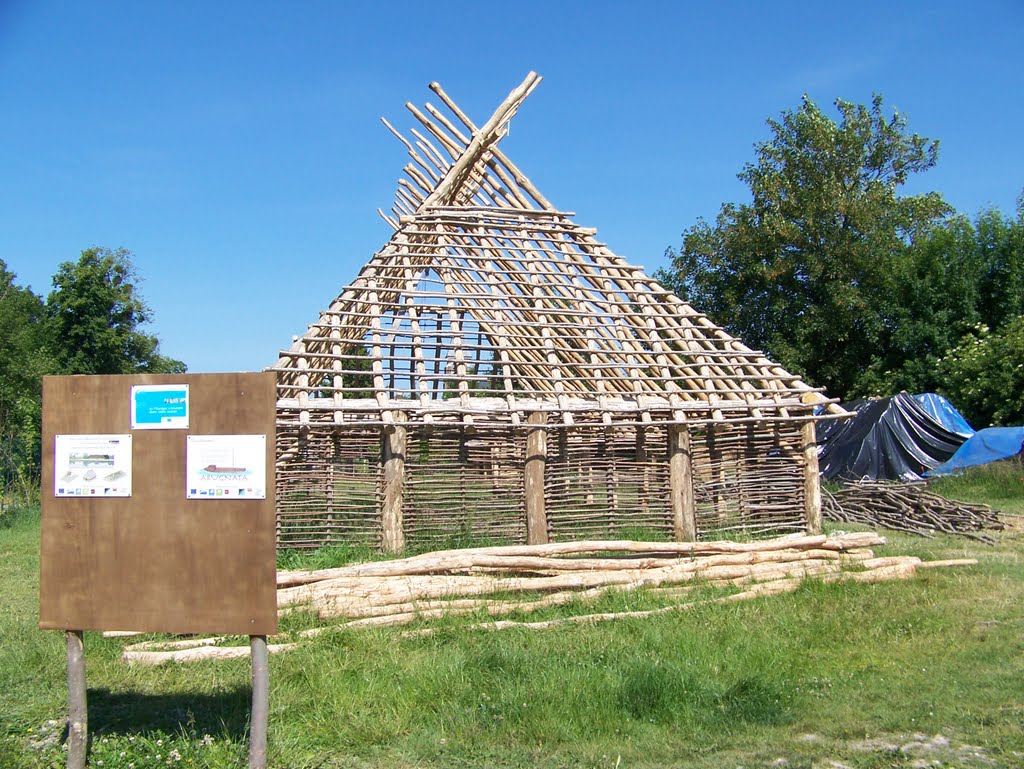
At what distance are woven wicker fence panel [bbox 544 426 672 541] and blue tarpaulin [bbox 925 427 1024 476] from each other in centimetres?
929

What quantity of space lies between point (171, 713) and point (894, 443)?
1713cm

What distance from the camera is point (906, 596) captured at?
329 inches

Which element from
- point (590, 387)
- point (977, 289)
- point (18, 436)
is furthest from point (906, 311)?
point (18, 436)

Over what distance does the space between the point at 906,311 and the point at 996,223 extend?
3.94 metres

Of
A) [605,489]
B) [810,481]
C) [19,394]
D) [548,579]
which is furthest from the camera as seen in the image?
[19,394]

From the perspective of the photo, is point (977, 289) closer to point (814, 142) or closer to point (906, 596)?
point (814, 142)

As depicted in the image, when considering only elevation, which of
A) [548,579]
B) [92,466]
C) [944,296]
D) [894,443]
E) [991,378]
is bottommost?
[548,579]

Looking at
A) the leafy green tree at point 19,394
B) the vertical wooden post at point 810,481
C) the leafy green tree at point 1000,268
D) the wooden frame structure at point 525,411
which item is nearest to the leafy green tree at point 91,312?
the leafy green tree at point 19,394

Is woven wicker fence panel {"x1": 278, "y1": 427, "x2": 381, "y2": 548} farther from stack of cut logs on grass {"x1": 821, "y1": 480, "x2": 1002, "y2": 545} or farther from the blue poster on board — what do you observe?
stack of cut logs on grass {"x1": 821, "y1": 480, "x2": 1002, "y2": 545}

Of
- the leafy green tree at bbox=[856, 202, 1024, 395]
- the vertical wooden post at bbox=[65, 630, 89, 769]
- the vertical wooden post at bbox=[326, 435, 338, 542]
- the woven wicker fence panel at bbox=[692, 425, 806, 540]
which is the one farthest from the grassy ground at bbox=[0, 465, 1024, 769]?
the leafy green tree at bbox=[856, 202, 1024, 395]

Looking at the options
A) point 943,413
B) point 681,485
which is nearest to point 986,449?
point 943,413

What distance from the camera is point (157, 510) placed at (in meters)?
4.89

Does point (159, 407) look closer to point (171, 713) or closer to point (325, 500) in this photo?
point (171, 713)

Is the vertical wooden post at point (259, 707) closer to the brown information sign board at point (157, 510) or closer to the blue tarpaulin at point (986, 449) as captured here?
the brown information sign board at point (157, 510)
